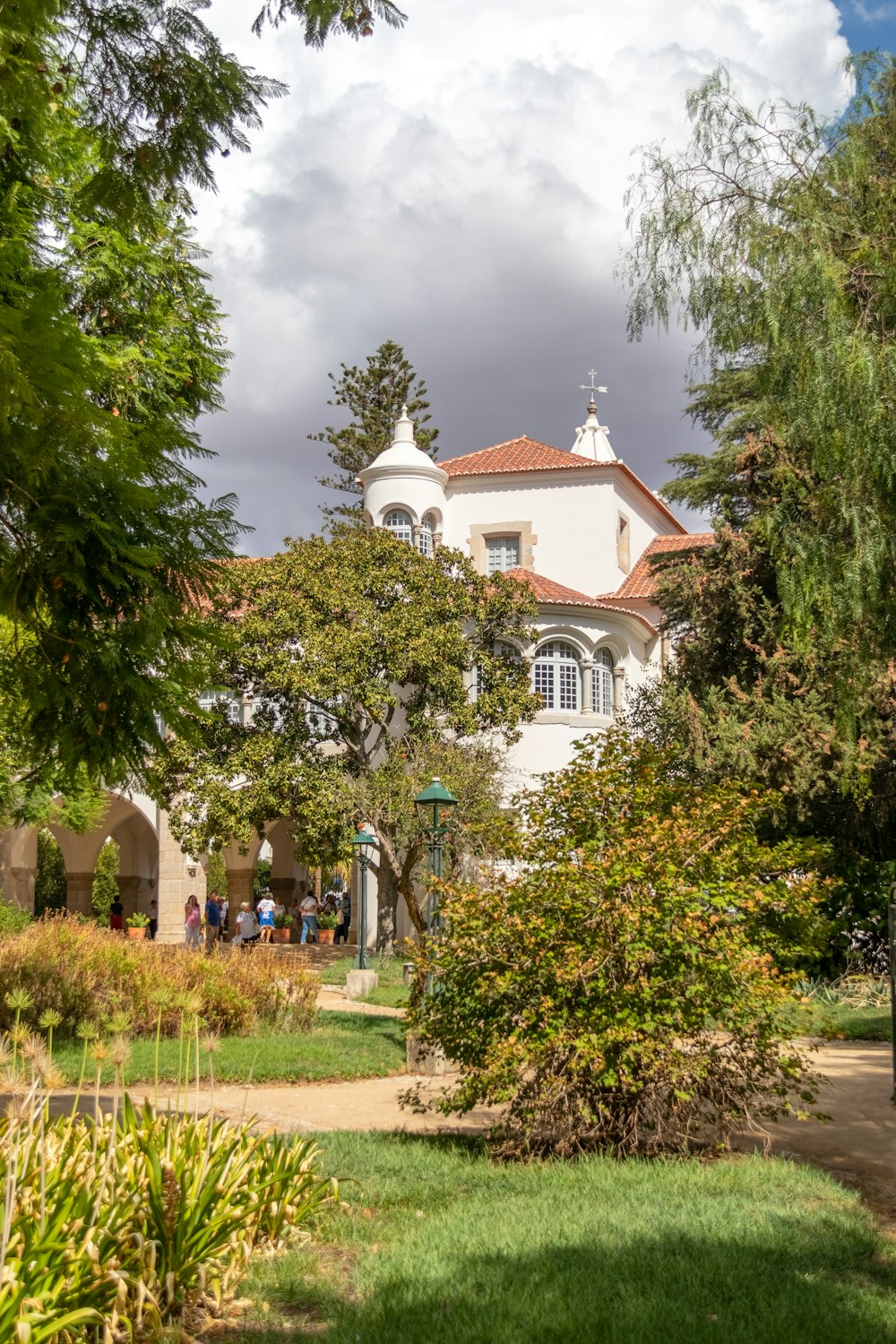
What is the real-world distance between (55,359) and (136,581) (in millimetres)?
1099

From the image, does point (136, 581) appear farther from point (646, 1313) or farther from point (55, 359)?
point (646, 1313)

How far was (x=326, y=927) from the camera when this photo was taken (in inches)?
1502

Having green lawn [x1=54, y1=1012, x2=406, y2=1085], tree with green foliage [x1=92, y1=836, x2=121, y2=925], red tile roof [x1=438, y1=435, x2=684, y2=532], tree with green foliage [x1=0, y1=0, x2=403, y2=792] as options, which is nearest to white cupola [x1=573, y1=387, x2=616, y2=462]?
red tile roof [x1=438, y1=435, x2=684, y2=532]

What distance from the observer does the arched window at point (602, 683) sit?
28.6 meters

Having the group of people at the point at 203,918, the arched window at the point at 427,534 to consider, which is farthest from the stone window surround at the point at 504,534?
the group of people at the point at 203,918

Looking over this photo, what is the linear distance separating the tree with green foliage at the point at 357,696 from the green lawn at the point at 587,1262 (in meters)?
16.7

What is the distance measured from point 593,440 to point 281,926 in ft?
54.1

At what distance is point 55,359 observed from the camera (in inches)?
184

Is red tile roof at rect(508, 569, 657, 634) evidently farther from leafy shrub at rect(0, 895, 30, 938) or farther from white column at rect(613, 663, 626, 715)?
leafy shrub at rect(0, 895, 30, 938)

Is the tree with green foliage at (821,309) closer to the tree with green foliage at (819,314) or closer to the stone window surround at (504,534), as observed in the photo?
the tree with green foliage at (819,314)

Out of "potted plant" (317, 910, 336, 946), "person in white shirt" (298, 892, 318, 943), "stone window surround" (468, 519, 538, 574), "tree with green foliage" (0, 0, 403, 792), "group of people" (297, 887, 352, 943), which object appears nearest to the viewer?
"tree with green foliage" (0, 0, 403, 792)

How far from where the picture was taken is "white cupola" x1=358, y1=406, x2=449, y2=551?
31.5 m

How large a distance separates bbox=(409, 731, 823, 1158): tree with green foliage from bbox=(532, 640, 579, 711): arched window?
2032 cm

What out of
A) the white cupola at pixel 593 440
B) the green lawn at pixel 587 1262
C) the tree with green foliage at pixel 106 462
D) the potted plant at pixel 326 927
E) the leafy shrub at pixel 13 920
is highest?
the white cupola at pixel 593 440
